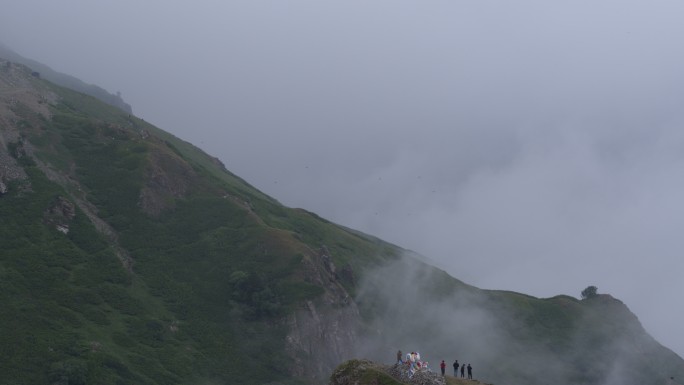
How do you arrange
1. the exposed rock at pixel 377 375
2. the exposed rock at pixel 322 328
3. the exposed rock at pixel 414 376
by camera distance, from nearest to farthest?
the exposed rock at pixel 377 375
the exposed rock at pixel 414 376
the exposed rock at pixel 322 328

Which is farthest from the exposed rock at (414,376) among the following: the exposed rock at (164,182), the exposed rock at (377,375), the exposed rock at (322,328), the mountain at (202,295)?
the exposed rock at (164,182)

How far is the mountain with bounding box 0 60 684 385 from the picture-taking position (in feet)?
356

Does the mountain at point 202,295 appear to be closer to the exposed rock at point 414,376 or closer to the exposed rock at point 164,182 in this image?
the exposed rock at point 164,182

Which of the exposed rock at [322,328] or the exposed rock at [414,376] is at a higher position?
the exposed rock at [414,376]

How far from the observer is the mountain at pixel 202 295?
108 m

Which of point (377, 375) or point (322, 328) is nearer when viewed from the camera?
point (377, 375)

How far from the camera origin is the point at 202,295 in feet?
443

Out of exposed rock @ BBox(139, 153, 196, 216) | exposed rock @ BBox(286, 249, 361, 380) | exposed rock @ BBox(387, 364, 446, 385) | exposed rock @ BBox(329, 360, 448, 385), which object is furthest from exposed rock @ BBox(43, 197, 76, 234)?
exposed rock @ BBox(387, 364, 446, 385)

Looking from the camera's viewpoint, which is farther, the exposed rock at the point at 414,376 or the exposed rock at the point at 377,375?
the exposed rock at the point at 414,376

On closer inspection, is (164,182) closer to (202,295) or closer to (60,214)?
(60,214)

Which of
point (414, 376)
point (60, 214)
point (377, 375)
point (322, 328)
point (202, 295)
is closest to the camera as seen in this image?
point (377, 375)

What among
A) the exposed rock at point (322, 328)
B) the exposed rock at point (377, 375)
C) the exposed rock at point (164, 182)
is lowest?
the exposed rock at point (322, 328)

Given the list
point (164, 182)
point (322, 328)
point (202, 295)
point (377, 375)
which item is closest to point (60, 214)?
point (202, 295)

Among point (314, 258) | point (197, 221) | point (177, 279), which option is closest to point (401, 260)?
point (314, 258)
